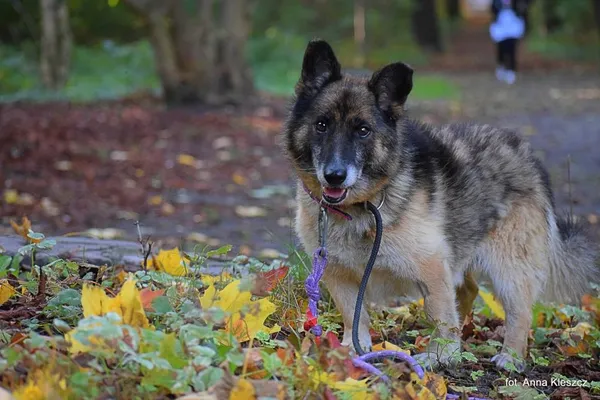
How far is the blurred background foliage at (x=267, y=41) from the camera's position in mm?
23578

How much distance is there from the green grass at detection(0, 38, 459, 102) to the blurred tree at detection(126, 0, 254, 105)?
7.76ft

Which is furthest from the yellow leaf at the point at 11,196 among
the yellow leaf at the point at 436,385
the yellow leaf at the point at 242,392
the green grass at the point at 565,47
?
the green grass at the point at 565,47

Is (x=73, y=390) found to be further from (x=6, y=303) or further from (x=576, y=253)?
(x=576, y=253)

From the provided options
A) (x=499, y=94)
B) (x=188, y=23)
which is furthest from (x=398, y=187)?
(x=499, y=94)

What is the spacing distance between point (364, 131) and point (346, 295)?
99 cm

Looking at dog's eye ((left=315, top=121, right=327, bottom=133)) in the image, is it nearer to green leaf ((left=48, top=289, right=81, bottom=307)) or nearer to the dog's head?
the dog's head

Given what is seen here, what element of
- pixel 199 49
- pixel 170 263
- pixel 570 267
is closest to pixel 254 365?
pixel 170 263

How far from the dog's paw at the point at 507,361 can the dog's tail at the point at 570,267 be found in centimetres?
82

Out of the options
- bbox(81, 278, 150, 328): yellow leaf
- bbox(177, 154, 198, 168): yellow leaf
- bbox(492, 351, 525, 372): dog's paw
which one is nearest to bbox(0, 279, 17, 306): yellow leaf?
bbox(81, 278, 150, 328): yellow leaf

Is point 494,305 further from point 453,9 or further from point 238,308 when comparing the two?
point 453,9

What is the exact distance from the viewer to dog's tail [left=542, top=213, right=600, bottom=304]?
240 inches

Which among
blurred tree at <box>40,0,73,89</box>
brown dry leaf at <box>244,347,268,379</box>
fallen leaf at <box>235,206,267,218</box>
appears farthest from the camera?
blurred tree at <box>40,0,73,89</box>

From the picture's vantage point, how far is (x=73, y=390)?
3201 mm

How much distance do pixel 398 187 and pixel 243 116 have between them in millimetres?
13766
